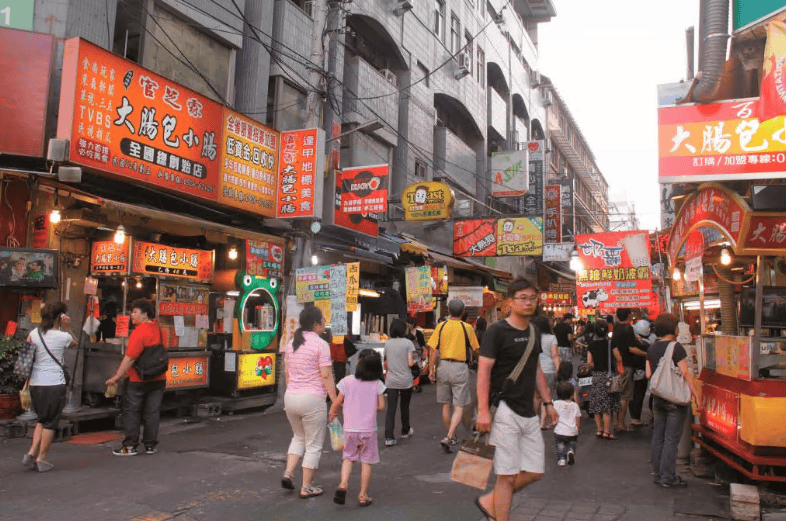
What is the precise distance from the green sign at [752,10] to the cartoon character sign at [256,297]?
29.0 feet

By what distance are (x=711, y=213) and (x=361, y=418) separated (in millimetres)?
4876

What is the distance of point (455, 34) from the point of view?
89.5 ft

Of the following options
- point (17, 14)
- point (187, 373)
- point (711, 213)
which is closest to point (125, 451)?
point (187, 373)

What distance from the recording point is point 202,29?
1291 cm

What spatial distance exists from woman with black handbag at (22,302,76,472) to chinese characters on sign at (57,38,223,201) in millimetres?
2644

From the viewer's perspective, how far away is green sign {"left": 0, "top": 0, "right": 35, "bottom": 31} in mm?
9766

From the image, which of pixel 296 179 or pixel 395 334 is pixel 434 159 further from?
pixel 395 334

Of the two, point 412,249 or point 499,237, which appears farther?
point 499,237

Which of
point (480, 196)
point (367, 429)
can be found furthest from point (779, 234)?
point (480, 196)

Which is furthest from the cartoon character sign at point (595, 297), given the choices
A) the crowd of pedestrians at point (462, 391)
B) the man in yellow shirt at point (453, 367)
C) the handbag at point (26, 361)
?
the handbag at point (26, 361)

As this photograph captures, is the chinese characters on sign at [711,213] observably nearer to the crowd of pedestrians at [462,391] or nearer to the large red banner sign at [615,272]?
the crowd of pedestrians at [462,391]

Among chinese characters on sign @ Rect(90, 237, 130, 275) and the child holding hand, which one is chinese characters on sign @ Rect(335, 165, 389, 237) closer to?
chinese characters on sign @ Rect(90, 237, 130, 275)

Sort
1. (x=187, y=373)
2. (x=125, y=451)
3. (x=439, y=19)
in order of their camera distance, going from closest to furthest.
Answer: (x=125, y=451) < (x=187, y=373) < (x=439, y=19)

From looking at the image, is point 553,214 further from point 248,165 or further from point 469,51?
point 248,165
